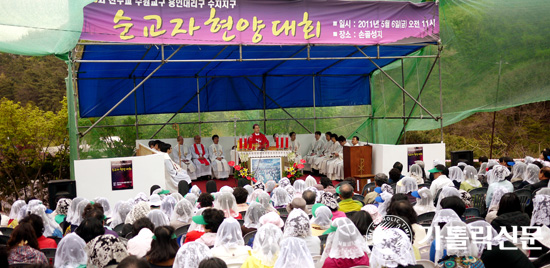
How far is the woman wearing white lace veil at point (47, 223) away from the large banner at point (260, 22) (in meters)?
4.34

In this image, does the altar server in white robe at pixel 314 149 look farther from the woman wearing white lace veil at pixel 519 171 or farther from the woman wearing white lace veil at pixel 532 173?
the woman wearing white lace veil at pixel 532 173

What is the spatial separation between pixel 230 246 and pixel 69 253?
1257 millimetres

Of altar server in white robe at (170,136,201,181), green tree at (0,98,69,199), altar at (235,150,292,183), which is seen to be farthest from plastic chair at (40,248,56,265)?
green tree at (0,98,69,199)

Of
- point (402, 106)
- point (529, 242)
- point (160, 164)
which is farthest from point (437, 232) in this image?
point (402, 106)

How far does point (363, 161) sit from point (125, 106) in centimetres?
730

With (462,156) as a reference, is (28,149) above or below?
above

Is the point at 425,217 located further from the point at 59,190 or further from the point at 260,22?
the point at 59,190

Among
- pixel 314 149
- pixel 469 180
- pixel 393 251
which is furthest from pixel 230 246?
pixel 314 149

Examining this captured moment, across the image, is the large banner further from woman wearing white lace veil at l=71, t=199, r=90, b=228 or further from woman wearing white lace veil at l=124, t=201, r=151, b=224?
woman wearing white lace veil at l=124, t=201, r=151, b=224

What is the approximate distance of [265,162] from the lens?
12.4 m

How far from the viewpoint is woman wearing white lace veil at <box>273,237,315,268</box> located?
11.4 ft

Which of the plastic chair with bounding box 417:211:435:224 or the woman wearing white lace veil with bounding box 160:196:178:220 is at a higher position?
the woman wearing white lace veil with bounding box 160:196:178:220

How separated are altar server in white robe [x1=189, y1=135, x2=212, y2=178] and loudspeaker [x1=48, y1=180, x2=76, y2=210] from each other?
5368 millimetres

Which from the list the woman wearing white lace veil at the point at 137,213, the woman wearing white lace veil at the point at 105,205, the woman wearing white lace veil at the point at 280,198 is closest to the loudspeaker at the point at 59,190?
the woman wearing white lace veil at the point at 105,205
